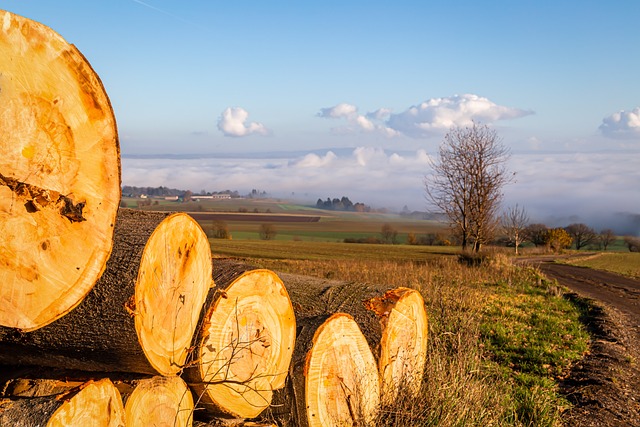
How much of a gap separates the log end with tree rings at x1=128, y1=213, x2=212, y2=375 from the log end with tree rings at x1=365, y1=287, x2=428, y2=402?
224 cm

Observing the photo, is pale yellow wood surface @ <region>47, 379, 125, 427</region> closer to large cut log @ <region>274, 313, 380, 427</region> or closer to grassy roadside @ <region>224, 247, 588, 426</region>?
large cut log @ <region>274, 313, 380, 427</region>

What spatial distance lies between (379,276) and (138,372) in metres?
12.6

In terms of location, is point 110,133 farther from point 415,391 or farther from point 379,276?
point 379,276

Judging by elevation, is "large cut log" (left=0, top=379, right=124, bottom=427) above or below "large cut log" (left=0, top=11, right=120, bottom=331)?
below

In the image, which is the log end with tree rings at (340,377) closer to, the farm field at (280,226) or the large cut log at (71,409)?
the large cut log at (71,409)

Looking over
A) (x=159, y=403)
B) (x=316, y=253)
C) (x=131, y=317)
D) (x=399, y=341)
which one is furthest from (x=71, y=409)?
(x=316, y=253)

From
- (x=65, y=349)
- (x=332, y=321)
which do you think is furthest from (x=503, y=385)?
(x=65, y=349)

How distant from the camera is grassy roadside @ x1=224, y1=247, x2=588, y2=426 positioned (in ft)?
17.5

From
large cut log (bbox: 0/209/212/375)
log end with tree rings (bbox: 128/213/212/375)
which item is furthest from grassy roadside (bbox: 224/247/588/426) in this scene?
large cut log (bbox: 0/209/212/375)

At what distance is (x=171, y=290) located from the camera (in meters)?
3.60

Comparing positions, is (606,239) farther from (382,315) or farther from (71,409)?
(71,409)

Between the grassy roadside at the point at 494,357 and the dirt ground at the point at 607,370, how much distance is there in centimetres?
24

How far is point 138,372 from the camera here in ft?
11.2

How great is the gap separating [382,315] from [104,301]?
307 cm
